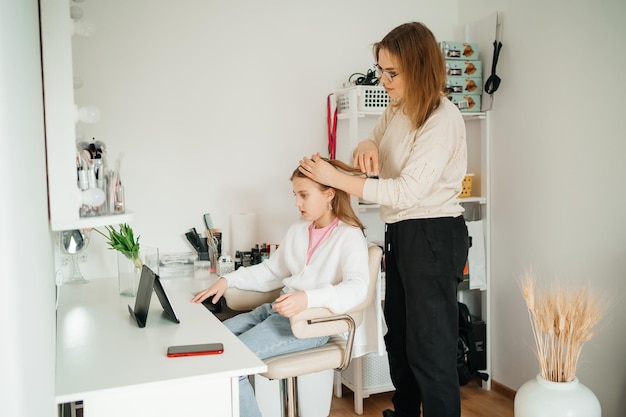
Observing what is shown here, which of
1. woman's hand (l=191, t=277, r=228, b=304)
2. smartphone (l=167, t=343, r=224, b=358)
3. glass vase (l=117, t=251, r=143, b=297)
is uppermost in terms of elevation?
glass vase (l=117, t=251, r=143, b=297)

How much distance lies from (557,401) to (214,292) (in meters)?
1.26

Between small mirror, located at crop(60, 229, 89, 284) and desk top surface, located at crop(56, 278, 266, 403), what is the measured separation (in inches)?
13.0

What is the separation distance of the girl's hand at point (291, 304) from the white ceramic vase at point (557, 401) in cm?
92

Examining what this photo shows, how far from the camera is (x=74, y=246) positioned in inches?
104

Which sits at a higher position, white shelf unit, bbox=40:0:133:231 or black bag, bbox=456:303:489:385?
white shelf unit, bbox=40:0:133:231

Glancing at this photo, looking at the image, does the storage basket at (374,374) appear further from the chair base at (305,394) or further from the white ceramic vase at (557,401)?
the white ceramic vase at (557,401)

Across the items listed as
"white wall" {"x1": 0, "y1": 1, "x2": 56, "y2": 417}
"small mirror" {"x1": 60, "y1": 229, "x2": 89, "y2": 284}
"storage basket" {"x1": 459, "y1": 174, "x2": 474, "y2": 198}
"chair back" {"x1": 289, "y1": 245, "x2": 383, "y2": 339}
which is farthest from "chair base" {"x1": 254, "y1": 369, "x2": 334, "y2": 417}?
"white wall" {"x1": 0, "y1": 1, "x2": 56, "y2": 417}

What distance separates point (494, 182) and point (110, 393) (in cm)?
239

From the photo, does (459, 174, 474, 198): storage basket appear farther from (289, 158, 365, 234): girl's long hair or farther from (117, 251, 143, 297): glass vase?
(117, 251, 143, 297): glass vase

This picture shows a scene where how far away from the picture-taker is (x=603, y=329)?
257cm

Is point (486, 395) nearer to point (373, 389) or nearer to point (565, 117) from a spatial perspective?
point (373, 389)

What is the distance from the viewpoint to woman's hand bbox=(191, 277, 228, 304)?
7.18 feet

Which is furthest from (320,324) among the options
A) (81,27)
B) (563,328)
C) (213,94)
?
(213,94)

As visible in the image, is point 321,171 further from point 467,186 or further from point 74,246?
point 467,186
